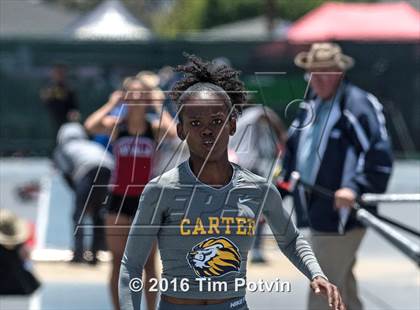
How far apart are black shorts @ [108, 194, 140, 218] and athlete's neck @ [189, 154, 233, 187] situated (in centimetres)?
277

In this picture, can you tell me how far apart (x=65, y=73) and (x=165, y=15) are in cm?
3229

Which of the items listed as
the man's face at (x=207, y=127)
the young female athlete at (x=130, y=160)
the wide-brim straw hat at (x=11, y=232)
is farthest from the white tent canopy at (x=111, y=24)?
the man's face at (x=207, y=127)

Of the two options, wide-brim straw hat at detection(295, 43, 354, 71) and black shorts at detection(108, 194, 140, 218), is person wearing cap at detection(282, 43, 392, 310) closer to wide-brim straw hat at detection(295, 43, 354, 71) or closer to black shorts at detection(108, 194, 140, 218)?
wide-brim straw hat at detection(295, 43, 354, 71)

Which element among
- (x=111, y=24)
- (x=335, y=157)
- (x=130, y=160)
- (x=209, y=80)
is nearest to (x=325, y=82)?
(x=335, y=157)

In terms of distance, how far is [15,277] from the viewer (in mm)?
8477

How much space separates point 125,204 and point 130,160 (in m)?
0.29

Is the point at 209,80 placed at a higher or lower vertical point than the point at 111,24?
higher

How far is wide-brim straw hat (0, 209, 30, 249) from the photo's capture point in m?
8.10

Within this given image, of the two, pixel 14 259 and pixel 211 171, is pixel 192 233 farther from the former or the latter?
pixel 14 259

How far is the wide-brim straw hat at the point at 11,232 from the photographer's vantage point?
8102mm

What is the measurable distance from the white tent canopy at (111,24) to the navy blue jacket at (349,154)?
16862mm

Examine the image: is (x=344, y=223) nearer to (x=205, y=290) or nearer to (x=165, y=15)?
(x=205, y=290)

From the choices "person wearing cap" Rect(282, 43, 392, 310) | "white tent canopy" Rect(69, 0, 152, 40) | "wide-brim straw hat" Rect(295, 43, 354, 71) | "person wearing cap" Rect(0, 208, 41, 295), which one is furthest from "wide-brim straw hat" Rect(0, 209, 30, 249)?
"white tent canopy" Rect(69, 0, 152, 40)

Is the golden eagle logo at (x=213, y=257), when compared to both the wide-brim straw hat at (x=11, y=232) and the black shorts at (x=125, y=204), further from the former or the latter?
the wide-brim straw hat at (x=11, y=232)
